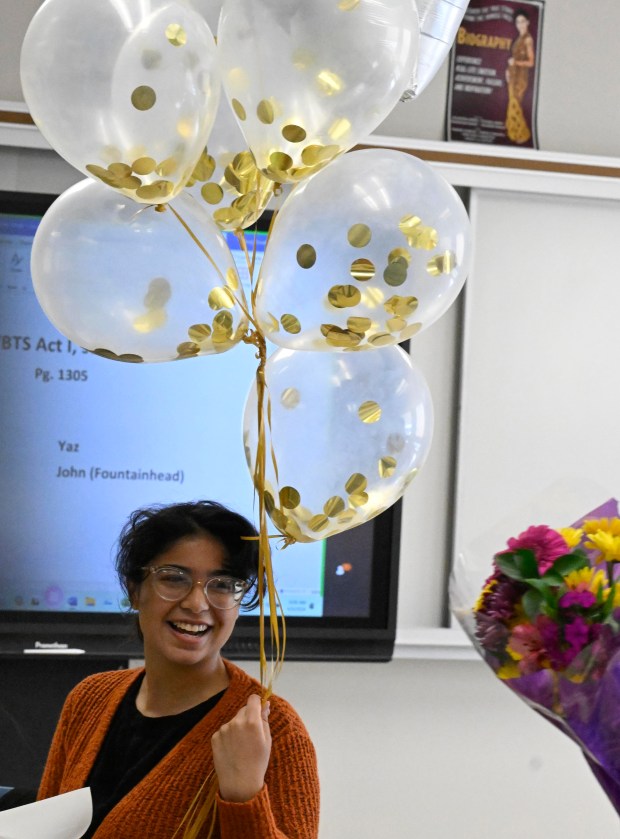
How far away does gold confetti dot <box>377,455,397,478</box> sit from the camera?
A: 141 cm

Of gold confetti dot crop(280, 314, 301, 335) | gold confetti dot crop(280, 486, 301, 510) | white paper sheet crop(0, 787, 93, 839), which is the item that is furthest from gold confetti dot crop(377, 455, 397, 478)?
white paper sheet crop(0, 787, 93, 839)

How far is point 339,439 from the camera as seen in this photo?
1.40 meters

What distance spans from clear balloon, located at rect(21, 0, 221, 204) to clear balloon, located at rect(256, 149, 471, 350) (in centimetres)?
16

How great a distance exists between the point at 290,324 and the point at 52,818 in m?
0.68

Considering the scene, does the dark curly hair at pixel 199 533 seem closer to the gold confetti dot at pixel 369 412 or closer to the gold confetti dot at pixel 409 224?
the gold confetti dot at pixel 369 412

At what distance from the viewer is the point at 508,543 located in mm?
1070

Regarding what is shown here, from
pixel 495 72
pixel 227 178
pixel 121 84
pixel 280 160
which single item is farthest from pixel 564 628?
pixel 495 72

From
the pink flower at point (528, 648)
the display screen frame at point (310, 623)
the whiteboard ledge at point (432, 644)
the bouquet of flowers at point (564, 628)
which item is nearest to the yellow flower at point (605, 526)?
the bouquet of flowers at point (564, 628)

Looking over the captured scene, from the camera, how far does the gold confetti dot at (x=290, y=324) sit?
1280 mm

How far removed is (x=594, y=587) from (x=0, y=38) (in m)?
2.16

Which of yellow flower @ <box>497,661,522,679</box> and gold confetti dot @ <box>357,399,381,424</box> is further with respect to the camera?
gold confetti dot @ <box>357,399,381,424</box>

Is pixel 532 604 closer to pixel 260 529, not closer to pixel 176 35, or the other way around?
pixel 260 529

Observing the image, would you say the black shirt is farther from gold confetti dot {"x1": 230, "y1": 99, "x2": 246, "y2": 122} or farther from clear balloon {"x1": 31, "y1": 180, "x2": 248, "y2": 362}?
gold confetti dot {"x1": 230, "y1": 99, "x2": 246, "y2": 122}

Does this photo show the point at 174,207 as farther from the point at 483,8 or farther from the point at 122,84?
the point at 483,8
